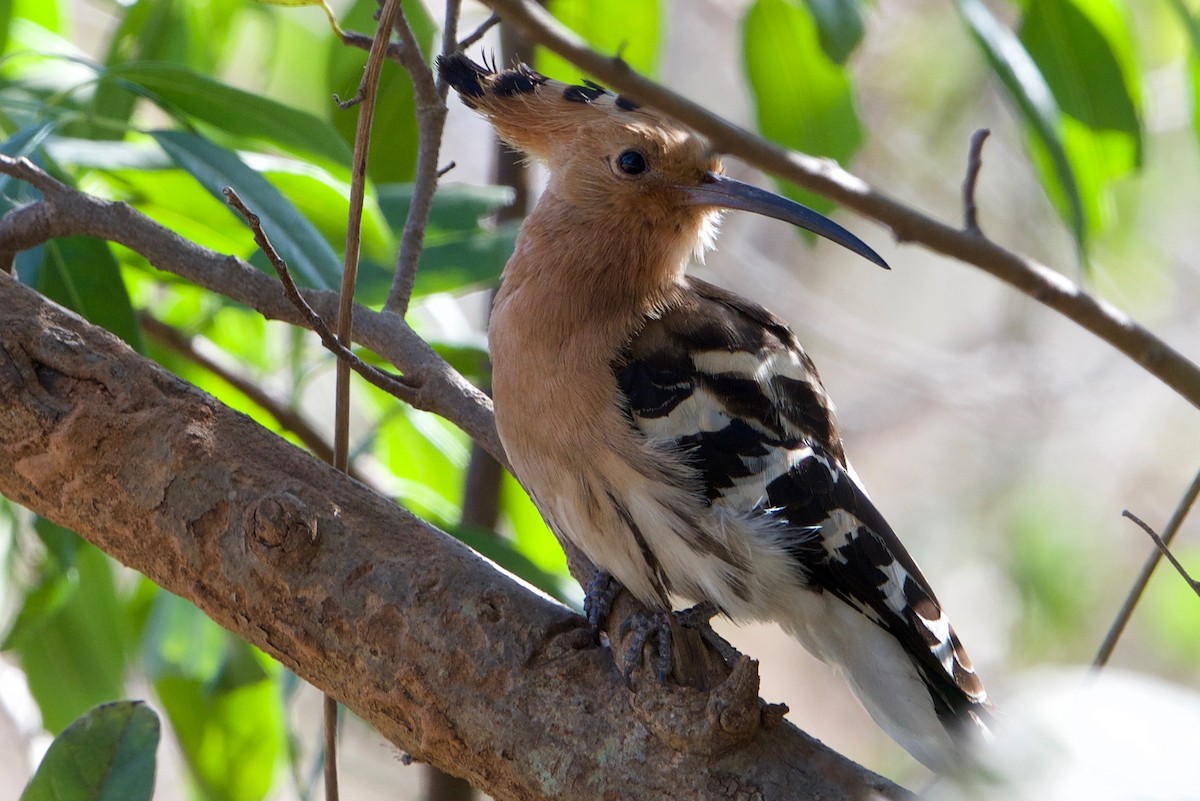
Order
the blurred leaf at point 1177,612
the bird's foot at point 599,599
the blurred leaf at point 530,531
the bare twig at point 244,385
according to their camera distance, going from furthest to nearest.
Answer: the blurred leaf at point 1177,612
the blurred leaf at point 530,531
the bare twig at point 244,385
the bird's foot at point 599,599

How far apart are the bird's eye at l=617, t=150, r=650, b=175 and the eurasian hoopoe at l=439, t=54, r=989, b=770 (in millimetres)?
17

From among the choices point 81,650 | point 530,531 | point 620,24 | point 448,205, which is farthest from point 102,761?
point 620,24

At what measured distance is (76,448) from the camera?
98cm

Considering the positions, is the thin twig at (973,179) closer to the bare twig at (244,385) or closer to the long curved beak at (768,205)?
the long curved beak at (768,205)

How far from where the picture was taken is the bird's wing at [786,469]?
1.26 m

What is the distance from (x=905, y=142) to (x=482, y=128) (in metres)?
1.51

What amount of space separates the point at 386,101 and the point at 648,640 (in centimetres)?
98

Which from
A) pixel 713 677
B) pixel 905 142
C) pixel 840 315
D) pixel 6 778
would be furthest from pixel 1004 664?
pixel 6 778

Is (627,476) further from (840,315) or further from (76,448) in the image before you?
(840,315)

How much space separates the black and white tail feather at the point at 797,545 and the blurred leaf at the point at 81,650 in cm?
83

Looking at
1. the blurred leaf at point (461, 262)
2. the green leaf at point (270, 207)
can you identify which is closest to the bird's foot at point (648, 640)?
the green leaf at point (270, 207)

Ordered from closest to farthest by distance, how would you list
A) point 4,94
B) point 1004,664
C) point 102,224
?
1. point 102,224
2. point 4,94
3. point 1004,664

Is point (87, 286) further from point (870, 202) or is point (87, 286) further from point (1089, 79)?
A: point (1089, 79)

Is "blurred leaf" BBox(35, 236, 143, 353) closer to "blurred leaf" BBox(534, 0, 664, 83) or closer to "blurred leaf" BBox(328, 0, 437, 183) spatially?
"blurred leaf" BBox(328, 0, 437, 183)
